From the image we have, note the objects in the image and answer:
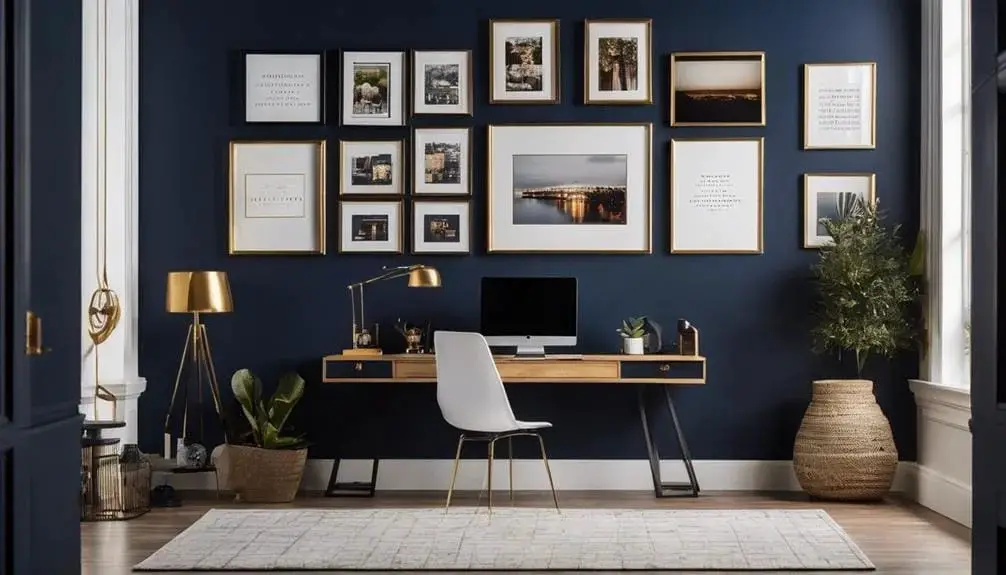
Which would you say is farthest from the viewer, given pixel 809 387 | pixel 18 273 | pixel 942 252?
pixel 809 387

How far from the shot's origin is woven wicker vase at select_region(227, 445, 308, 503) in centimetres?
563

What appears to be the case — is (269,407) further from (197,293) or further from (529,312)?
(529,312)

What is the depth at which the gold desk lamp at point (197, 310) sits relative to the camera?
5668 mm

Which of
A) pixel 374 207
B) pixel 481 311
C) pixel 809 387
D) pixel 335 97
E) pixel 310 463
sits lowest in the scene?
pixel 310 463

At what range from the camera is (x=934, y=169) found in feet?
19.0

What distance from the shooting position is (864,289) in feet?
18.5

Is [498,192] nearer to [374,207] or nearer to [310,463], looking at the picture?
[374,207]

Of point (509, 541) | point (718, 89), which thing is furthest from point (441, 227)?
point (509, 541)

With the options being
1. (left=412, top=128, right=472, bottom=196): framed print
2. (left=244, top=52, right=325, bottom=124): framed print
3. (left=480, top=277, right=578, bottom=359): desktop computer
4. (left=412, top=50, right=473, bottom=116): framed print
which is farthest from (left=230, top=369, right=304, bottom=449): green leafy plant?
(left=412, top=50, right=473, bottom=116): framed print

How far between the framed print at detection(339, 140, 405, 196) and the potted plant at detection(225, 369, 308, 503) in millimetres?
1110

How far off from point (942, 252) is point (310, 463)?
139 inches

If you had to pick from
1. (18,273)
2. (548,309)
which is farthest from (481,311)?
(18,273)

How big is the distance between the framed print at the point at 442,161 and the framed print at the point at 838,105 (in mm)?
1872

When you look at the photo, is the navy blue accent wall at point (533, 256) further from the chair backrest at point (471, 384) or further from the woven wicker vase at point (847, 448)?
the chair backrest at point (471, 384)
